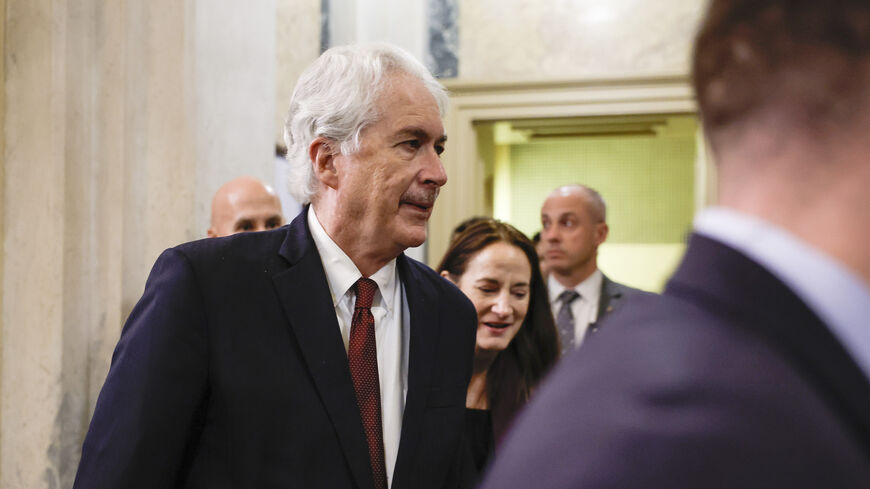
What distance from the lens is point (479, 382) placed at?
2623mm

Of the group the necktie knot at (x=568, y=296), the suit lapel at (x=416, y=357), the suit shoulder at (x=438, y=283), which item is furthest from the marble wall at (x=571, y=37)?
the suit lapel at (x=416, y=357)

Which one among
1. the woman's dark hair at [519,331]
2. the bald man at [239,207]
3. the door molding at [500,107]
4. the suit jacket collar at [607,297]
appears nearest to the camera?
the woman's dark hair at [519,331]

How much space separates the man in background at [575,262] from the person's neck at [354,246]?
7.56 ft

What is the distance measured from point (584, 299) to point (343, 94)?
2.50 metres

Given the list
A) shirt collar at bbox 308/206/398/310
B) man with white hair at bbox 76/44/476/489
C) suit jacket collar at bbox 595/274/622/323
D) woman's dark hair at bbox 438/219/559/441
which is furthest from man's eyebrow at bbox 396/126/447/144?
suit jacket collar at bbox 595/274/622/323

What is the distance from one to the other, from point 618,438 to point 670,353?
0.05 m

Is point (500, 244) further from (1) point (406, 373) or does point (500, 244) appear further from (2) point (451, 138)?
(2) point (451, 138)

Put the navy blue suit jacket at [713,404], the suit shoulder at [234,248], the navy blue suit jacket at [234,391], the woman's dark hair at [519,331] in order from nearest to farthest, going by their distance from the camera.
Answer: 1. the navy blue suit jacket at [713,404]
2. the navy blue suit jacket at [234,391]
3. the suit shoulder at [234,248]
4. the woman's dark hair at [519,331]

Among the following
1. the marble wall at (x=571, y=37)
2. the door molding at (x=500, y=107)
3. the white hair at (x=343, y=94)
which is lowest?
the white hair at (x=343, y=94)

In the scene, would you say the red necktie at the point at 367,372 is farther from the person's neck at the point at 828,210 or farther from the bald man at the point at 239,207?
the bald man at the point at 239,207

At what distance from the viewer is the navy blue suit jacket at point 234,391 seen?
1.34 m

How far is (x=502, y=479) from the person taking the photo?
47cm

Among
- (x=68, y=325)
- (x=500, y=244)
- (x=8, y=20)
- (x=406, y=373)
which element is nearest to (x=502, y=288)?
(x=500, y=244)

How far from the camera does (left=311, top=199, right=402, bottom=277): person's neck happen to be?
1.61 metres
